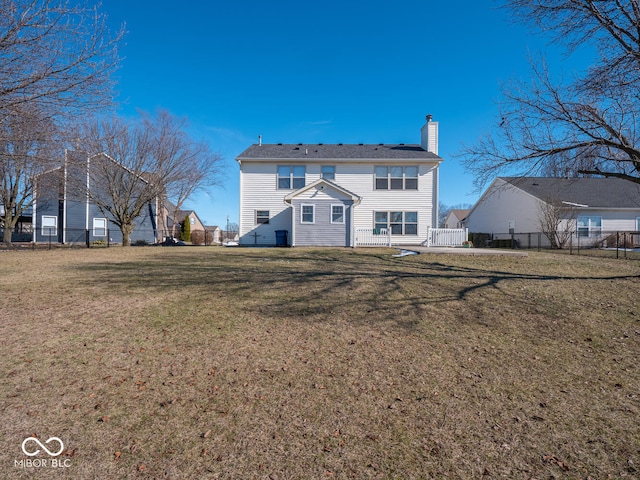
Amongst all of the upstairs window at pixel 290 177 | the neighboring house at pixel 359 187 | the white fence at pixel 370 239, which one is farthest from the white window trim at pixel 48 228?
the white fence at pixel 370 239

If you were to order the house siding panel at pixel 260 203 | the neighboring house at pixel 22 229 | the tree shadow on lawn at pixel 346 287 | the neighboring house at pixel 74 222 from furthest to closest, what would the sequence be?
the neighboring house at pixel 22 229 → the neighboring house at pixel 74 222 → the house siding panel at pixel 260 203 → the tree shadow on lawn at pixel 346 287

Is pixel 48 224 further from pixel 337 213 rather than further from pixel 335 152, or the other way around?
pixel 337 213

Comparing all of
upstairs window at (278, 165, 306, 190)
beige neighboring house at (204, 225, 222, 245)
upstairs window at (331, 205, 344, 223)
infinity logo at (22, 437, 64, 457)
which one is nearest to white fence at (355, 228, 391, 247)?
upstairs window at (331, 205, 344, 223)

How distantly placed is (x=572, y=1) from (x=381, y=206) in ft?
46.8

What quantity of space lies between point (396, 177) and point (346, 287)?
50.6 ft

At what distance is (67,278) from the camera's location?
7254 millimetres

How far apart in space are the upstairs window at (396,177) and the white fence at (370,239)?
323 centimetres

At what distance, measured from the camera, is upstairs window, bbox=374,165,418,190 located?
20500mm

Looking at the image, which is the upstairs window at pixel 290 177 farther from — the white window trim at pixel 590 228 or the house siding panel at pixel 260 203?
the white window trim at pixel 590 228

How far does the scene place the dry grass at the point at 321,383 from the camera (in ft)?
6.98

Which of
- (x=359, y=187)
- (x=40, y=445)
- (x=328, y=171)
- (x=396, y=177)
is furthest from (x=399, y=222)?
(x=40, y=445)

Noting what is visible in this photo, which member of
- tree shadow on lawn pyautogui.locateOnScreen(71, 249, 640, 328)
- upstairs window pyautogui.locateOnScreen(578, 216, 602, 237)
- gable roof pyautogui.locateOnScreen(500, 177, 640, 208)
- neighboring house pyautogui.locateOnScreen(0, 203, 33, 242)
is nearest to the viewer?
tree shadow on lawn pyautogui.locateOnScreen(71, 249, 640, 328)

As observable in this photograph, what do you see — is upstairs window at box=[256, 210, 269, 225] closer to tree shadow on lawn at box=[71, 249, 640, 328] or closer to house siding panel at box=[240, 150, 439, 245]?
house siding panel at box=[240, 150, 439, 245]

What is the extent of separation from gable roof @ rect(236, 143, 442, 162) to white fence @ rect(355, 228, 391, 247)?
4693 millimetres
